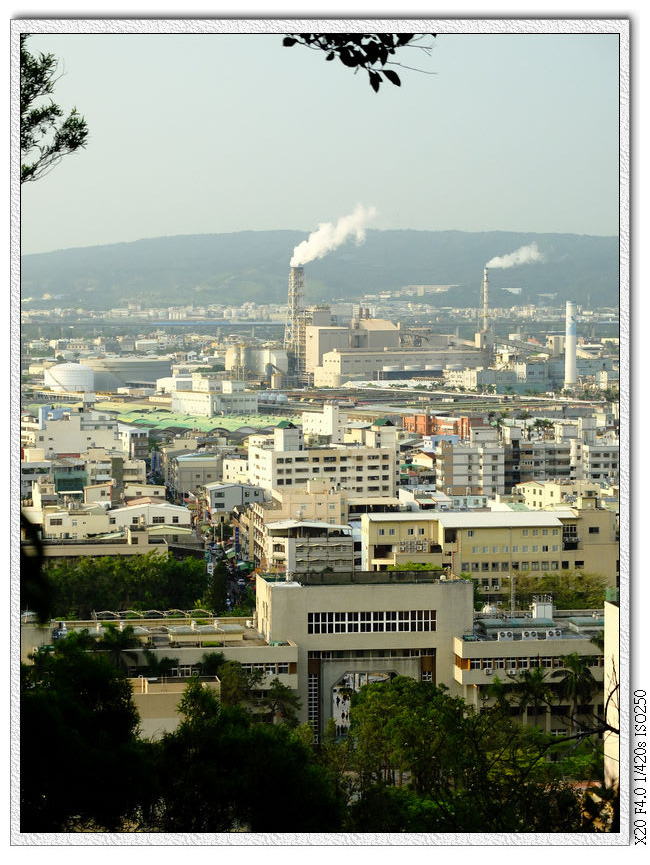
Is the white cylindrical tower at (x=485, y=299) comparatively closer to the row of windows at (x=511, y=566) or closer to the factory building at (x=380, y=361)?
the factory building at (x=380, y=361)

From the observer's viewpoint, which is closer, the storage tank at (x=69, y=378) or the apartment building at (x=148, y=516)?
the apartment building at (x=148, y=516)

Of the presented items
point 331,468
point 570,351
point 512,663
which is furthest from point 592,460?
point 570,351

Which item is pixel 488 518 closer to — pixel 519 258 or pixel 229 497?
pixel 229 497

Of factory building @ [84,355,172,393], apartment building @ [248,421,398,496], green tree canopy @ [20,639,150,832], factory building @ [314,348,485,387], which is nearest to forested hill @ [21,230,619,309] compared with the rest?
factory building @ [84,355,172,393]

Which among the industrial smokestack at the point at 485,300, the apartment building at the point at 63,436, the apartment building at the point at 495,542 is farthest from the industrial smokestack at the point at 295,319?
the apartment building at the point at 495,542

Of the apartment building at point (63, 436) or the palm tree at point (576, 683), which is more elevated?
the apartment building at point (63, 436)

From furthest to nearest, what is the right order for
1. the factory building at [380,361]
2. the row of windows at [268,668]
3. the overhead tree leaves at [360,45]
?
the factory building at [380,361], the row of windows at [268,668], the overhead tree leaves at [360,45]
